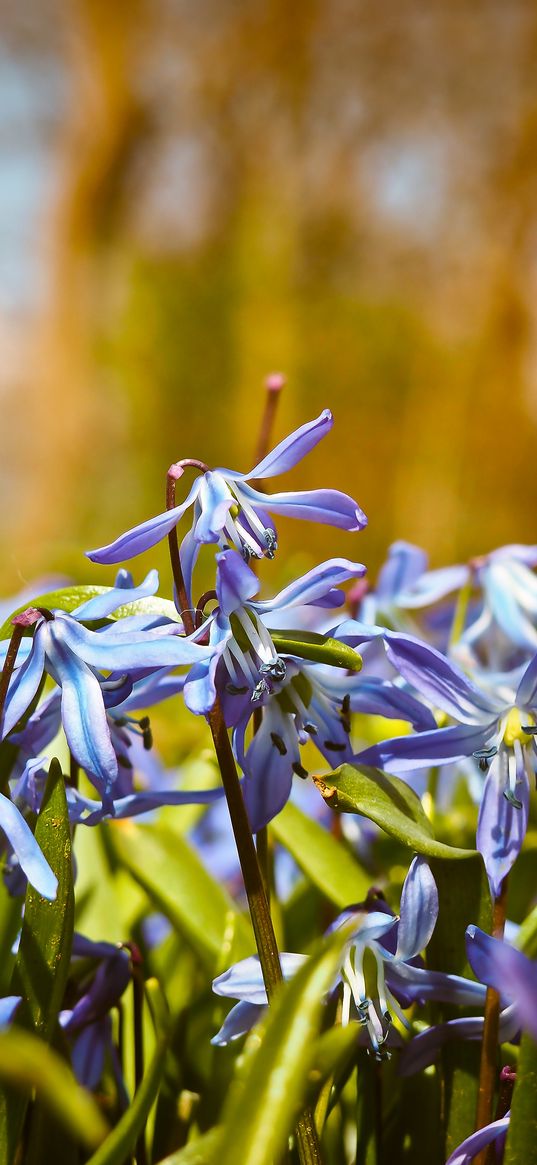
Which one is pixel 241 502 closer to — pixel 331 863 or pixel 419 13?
pixel 331 863

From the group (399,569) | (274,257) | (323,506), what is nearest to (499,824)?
(323,506)

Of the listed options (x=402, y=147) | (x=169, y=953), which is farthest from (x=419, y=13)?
(x=169, y=953)

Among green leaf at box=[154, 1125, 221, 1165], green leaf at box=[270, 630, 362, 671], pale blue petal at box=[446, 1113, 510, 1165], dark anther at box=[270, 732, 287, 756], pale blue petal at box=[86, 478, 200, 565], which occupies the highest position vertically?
pale blue petal at box=[86, 478, 200, 565]

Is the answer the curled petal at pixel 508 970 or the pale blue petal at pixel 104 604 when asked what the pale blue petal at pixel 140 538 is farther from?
the curled petal at pixel 508 970

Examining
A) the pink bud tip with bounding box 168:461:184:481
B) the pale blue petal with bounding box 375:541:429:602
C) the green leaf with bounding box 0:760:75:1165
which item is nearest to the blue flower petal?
the green leaf with bounding box 0:760:75:1165

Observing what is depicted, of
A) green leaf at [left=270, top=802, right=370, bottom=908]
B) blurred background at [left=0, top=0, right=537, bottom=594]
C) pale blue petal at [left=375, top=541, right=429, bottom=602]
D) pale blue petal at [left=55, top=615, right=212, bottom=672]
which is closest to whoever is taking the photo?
pale blue petal at [left=55, top=615, right=212, bottom=672]

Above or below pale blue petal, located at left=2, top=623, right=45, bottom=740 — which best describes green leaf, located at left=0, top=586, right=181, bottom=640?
above

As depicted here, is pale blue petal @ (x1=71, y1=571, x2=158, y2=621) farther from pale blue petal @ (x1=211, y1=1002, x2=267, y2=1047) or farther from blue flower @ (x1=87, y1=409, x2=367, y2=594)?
pale blue petal @ (x1=211, y1=1002, x2=267, y2=1047)
